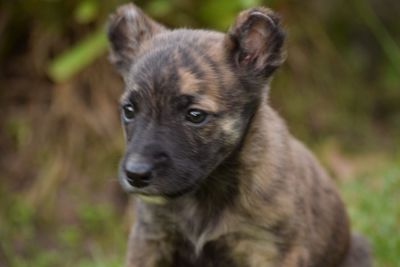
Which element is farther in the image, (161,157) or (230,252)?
(230,252)

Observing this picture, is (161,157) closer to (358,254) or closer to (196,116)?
(196,116)

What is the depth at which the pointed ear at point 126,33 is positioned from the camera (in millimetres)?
6238

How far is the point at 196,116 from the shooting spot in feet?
18.1

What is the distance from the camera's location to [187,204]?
5.97 m

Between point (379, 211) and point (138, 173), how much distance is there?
324 cm

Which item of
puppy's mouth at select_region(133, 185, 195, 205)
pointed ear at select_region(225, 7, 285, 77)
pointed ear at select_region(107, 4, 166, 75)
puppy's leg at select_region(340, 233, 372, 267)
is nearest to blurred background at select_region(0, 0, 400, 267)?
puppy's leg at select_region(340, 233, 372, 267)

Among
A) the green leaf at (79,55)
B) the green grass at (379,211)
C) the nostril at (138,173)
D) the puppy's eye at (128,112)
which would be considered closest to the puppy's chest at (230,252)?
the nostril at (138,173)

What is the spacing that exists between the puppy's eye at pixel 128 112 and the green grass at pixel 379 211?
2.55 meters

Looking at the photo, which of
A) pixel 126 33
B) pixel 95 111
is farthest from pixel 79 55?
pixel 126 33

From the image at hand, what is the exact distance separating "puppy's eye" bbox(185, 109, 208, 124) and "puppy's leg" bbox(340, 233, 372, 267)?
186 cm

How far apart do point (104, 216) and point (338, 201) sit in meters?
3.74

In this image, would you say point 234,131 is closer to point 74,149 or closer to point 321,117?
point 74,149

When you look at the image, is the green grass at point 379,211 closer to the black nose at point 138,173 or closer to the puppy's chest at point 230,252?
the puppy's chest at point 230,252

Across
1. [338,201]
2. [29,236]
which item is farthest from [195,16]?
[338,201]
